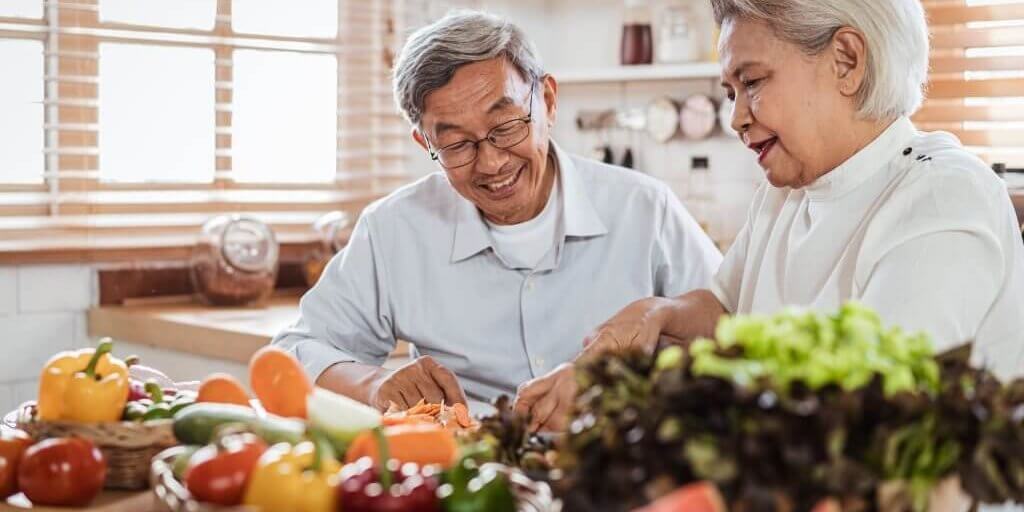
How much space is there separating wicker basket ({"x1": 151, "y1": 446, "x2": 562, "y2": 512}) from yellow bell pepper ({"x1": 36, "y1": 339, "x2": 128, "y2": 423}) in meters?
0.27

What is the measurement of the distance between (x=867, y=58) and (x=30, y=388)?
2.63 metres

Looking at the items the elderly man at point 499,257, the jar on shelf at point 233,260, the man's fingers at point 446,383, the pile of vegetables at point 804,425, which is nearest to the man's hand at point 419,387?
the man's fingers at point 446,383

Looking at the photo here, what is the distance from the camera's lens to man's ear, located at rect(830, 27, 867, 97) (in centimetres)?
188

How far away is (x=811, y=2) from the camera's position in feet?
6.18

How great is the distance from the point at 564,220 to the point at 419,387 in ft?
1.81

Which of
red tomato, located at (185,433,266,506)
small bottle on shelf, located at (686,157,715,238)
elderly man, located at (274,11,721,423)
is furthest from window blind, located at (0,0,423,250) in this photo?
red tomato, located at (185,433,266,506)

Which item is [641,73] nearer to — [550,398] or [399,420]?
[550,398]

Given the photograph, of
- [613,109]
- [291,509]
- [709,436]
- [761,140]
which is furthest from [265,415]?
[613,109]

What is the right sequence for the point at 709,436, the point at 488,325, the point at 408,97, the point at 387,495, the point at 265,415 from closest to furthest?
the point at 709,436, the point at 387,495, the point at 265,415, the point at 408,97, the point at 488,325

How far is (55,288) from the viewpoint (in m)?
3.62

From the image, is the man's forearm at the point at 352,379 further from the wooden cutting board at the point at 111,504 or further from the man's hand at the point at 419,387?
the wooden cutting board at the point at 111,504

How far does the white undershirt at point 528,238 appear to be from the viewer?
8.45 feet

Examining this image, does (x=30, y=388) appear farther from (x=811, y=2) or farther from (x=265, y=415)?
(x=811, y=2)

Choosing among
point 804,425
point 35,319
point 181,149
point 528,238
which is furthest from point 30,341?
point 804,425
